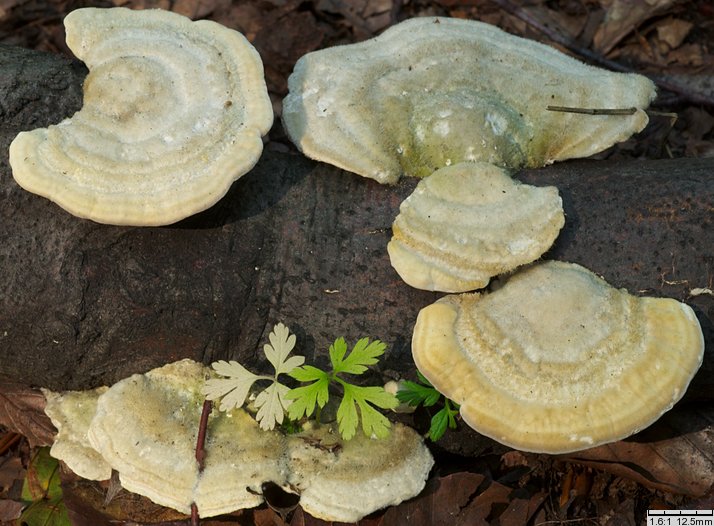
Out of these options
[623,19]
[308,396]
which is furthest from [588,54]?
[308,396]

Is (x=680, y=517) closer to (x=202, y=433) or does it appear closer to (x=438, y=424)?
(x=438, y=424)

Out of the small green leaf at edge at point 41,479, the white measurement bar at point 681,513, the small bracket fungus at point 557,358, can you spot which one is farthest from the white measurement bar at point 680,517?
the small green leaf at edge at point 41,479

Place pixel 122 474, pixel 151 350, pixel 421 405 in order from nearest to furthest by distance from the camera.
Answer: pixel 122 474, pixel 151 350, pixel 421 405

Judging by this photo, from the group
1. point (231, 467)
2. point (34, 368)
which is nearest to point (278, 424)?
point (231, 467)

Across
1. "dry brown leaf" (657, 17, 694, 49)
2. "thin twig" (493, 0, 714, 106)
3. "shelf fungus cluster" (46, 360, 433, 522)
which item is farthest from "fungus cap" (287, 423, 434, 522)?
"dry brown leaf" (657, 17, 694, 49)

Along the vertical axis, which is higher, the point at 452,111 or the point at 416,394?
the point at 452,111

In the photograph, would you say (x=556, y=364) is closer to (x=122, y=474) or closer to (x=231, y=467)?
(x=231, y=467)
